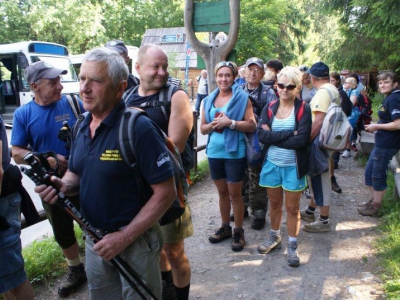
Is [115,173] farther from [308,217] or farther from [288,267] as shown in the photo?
[308,217]

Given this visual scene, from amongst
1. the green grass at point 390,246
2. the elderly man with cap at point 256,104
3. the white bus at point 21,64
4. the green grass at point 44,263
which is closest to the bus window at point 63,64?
the white bus at point 21,64

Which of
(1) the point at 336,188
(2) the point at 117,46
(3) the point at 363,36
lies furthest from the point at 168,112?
(3) the point at 363,36

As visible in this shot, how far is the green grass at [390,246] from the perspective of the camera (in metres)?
2.98

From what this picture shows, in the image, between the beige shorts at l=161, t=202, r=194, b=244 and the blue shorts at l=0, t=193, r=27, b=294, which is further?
the beige shorts at l=161, t=202, r=194, b=244

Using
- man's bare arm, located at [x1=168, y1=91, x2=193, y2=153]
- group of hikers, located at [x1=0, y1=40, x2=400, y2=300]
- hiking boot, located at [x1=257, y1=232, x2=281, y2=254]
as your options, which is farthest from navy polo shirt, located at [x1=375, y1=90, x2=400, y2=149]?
man's bare arm, located at [x1=168, y1=91, x2=193, y2=153]

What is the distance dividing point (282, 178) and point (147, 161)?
2.01m

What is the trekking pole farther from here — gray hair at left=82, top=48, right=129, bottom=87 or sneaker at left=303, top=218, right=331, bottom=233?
sneaker at left=303, top=218, right=331, bottom=233

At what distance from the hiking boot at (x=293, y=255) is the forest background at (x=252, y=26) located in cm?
600

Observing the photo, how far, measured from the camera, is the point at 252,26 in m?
26.6

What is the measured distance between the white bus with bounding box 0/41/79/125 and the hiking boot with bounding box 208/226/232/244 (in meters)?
10.4

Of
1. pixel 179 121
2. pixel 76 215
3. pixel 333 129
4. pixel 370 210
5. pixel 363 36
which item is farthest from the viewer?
pixel 363 36

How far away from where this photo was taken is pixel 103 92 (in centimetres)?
181

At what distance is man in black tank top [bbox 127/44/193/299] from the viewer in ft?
8.26

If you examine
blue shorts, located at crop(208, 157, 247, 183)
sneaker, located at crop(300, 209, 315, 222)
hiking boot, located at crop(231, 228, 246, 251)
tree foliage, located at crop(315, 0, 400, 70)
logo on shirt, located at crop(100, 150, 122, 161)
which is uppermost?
tree foliage, located at crop(315, 0, 400, 70)
